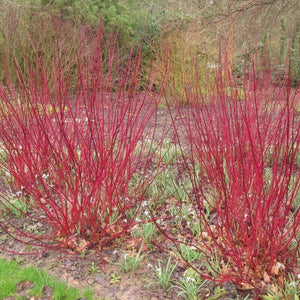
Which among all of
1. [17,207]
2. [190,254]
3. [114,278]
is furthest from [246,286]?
[17,207]

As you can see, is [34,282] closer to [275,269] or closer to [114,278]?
[114,278]

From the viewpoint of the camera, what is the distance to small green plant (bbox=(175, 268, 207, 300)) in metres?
2.13

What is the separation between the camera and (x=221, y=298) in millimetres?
2148

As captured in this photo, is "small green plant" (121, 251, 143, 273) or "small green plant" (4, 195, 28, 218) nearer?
"small green plant" (121, 251, 143, 273)

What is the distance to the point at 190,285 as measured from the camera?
220 cm

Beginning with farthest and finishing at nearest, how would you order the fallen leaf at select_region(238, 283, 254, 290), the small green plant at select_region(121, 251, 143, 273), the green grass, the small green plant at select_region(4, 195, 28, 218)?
the small green plant at select_region(4, 195, 28, 218)
the small green plant at select_region(121, 251, 143, 273)
the green grass
the fallen leaf at select_region(238, 283, 254, 290)

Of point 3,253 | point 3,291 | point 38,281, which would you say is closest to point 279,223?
point 38,281

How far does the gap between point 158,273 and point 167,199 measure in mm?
1113

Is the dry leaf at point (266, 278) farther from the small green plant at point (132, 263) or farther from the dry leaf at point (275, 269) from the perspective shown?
the small green plant at point (132, 263)

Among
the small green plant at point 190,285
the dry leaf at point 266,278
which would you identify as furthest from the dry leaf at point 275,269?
the small green plant at point 190,285

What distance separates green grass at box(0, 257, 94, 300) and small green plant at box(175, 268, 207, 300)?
618 millimetres

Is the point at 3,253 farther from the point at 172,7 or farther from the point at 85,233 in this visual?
the point at 172,7

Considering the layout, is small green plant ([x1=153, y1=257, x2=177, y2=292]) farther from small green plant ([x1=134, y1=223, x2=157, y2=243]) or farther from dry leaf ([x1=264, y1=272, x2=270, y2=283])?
dry leaf ([x1=264, y1=272, x2=270, y2=283])

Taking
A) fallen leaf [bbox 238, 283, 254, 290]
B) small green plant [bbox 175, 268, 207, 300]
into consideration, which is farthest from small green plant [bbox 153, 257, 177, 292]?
fallen leaf [bbox 238, 283, 254, 290]
